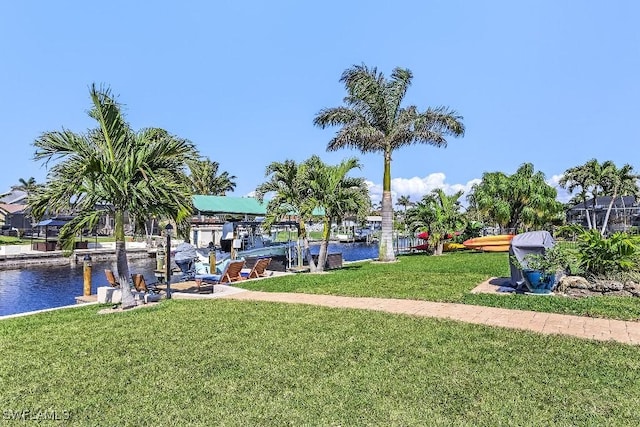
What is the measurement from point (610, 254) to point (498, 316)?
4.32m

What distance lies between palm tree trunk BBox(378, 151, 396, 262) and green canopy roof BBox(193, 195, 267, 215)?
611 centimetres

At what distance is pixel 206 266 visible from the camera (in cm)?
1828

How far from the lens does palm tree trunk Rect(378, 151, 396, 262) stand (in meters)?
20.4

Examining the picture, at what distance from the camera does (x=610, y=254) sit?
33.1ft

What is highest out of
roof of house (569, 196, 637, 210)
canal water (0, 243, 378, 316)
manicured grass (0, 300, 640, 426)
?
roof of house (569, 196, 637, 210)

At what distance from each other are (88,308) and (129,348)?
15.4 feet

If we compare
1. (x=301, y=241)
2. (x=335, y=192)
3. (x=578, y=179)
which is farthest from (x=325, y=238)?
(x=578, y=179)

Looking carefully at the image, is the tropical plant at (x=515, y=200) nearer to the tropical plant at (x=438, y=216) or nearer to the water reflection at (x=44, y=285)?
the tropical plant at (x=438, y=216)

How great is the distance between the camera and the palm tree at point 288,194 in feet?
52.9

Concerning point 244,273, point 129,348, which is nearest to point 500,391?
point 129,348

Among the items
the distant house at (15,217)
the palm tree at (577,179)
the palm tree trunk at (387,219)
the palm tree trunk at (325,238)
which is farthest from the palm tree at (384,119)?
the distant house at (15,217)

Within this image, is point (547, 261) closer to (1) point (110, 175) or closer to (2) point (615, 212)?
(1) point (110, 175)

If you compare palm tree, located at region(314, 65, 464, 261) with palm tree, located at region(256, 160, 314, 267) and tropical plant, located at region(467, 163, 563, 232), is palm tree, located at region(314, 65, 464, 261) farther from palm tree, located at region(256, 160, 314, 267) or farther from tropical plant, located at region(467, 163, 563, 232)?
tropical plant, located at region(467, 163, 563, 232)

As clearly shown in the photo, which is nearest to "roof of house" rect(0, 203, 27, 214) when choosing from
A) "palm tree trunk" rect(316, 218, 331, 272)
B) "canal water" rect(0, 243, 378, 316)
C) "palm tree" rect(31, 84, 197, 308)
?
"canal water" rect(0, 243, 378, 316)
